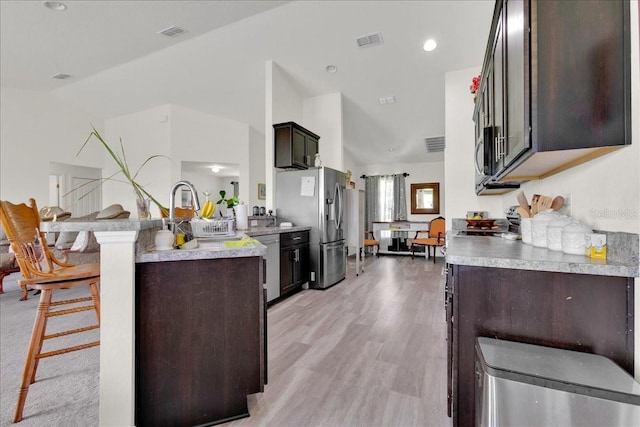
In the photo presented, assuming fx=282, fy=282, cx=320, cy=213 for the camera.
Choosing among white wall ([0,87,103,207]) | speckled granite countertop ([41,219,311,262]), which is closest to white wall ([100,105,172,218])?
white wall ([0,87,103,207])

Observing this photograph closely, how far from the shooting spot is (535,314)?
1100mm

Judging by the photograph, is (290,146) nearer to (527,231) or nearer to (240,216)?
(240,216)

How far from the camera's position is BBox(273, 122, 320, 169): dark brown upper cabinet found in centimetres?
396

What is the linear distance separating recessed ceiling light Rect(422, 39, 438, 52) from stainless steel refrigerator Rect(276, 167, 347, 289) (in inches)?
76.1

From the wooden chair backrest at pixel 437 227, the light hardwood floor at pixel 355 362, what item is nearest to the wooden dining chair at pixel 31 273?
the light hardwood floor at pixel 355 362

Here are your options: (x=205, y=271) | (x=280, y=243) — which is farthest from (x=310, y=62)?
(x=205, y=271)

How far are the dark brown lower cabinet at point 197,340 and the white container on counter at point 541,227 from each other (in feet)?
4.99

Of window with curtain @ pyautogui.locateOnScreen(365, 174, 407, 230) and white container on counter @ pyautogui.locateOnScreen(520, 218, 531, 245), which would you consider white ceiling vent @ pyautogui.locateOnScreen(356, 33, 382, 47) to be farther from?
window with curtain @ pyautogui.locateOnScreen(365, 174, 407, 230)

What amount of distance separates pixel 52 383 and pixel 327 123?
14.8ft

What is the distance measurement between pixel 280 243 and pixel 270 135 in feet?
5.35

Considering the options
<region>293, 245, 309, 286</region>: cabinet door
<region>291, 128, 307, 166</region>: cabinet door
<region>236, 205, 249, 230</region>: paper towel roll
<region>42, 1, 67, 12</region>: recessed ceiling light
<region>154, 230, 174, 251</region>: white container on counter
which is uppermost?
<region>42, 1, 67, 12</region>: recessed ceiling light

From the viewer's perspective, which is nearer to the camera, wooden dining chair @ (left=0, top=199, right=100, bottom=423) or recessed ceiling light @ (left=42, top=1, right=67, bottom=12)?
wooden dining chair @ (left=0, top=199, right=100, bottom=423)

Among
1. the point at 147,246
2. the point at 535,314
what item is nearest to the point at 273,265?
the point at 147,246

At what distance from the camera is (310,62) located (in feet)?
12.9
